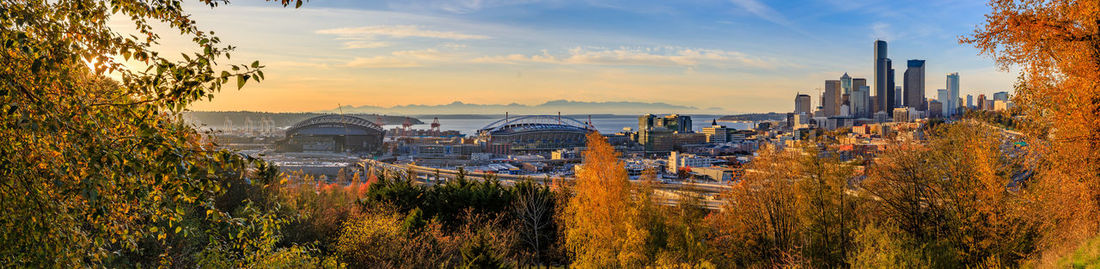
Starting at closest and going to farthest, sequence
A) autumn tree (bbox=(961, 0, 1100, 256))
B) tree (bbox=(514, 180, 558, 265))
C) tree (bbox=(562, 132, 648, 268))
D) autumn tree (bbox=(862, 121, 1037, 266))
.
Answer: autumn tree (bbox=(961, 0, 1100, 256)) < autumn tree (bbox=(862, 121, 1037, 266)) < tree (bbox=(562, 132, 648, 268)) < tree (bbox=(514, 180, 558, 265))

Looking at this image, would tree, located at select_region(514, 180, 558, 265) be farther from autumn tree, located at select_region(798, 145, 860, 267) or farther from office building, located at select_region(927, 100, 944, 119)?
office building, located at select_region(927, 100, 944, 119)

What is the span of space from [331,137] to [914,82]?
166m

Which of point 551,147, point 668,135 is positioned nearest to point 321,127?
point 551,147

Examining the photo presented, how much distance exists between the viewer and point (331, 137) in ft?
335

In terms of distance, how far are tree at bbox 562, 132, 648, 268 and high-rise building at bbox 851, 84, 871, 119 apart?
636 ft

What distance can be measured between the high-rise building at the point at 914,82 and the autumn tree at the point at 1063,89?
19624 cm

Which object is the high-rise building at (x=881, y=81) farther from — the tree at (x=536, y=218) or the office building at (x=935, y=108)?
the tree at (x=536, y=218)

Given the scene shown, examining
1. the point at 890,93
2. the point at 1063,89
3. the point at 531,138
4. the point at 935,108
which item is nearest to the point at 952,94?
the point at 935,108

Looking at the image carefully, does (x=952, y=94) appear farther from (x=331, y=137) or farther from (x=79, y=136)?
(x=79, y=136)

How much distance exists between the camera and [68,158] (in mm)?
2568

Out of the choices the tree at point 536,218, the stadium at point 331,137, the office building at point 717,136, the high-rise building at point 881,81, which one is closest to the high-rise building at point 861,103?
the high-rise building at point 881,81

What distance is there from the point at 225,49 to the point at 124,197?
894 millimetres

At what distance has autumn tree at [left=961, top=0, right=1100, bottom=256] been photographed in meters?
6.55

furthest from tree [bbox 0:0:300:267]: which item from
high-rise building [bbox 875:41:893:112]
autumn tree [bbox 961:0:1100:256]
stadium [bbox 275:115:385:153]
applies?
high-rise building [bbox 875:41:893:112]
